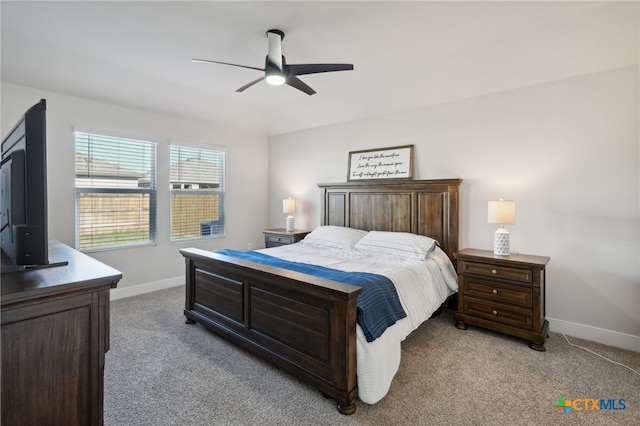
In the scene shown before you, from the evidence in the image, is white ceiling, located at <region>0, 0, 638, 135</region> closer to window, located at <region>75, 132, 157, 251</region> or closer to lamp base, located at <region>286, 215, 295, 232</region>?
window, located at <region>75, 132, 157, 251</region>

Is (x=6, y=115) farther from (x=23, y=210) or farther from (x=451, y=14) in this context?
(x=451, y=14)

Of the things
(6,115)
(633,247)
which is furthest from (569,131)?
(6,115)

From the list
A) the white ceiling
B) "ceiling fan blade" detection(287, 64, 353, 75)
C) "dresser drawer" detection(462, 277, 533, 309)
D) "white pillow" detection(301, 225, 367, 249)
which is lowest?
"dresser drawer" detection(462, 277, 533, 309)

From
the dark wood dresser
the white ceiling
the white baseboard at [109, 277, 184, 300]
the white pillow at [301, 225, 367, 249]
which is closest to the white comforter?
the white pillow at [301, 225, 367, 249]

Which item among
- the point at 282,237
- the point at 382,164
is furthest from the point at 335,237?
the point at 382,164

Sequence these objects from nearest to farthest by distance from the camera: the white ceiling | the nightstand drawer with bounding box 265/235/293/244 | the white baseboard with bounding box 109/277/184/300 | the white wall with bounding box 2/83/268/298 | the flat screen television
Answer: the flat screen television, the white ceiling, the white wall with bounding box 2/83/268/298, the white baseboard with bounding box 109/277/184/300, the nightstand drawer with bounding box 265/235/293/244

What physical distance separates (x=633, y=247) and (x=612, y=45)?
1779mm

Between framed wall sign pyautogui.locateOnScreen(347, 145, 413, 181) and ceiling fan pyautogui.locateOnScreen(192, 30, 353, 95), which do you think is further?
framed wall sign pyautogui.locateOnScreen(347, 145, 413, 181)

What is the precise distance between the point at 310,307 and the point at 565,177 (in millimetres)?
2853

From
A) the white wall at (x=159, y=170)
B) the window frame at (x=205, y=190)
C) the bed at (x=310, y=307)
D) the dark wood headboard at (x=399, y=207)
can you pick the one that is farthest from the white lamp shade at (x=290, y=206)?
the bed at (x=310, y=307)

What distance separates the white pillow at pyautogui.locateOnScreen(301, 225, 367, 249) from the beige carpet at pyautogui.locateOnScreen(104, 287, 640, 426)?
4.49 feet

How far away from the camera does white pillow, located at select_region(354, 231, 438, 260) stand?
3295mm

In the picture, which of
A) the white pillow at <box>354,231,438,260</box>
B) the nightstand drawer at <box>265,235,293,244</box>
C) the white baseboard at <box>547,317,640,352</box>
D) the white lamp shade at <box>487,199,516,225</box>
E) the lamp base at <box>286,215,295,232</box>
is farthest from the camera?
the lamp base at <box>286,215,295,232</box>

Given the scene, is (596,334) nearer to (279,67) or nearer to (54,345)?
(279,67)
